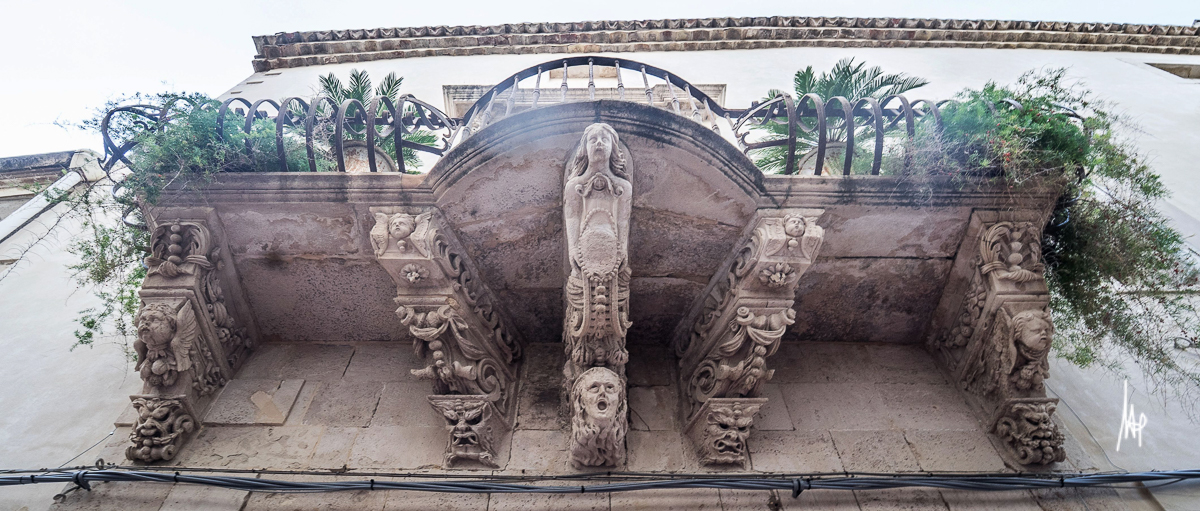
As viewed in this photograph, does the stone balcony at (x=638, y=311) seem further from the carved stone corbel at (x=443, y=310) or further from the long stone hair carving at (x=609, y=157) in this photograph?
the long stone hair carving at (x=609, y=157)

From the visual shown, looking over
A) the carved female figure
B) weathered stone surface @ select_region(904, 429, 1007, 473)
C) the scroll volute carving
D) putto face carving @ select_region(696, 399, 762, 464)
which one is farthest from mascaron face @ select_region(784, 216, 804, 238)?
the scroll volute carving

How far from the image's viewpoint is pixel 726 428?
3.50 m

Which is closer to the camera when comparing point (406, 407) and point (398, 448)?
point (398, 448)

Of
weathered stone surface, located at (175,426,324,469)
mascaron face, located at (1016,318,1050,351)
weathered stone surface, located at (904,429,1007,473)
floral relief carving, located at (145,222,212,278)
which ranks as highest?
floral relief carving, located at (145,222,212,278)

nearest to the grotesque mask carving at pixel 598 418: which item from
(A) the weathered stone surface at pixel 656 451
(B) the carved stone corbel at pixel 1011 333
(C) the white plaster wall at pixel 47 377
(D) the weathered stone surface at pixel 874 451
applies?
(A) the weathered stone surface at pixel 656 451

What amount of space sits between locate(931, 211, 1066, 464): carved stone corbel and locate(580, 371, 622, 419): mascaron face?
2390 mm

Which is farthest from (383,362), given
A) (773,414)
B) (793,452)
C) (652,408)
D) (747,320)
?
(793,452)

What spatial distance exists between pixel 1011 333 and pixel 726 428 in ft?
5.90

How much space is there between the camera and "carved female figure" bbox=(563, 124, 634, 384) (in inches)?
120

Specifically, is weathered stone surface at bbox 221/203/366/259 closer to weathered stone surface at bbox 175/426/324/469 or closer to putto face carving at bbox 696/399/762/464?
weathered stone surface at bbox 175/426/324/469

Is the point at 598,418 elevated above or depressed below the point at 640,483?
above

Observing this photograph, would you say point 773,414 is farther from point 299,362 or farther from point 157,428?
point 157,428

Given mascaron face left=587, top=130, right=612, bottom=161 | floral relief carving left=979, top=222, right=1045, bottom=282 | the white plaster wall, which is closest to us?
mascaron face left=587, top=130, right=612, bottom=161

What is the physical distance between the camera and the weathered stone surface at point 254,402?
3.71m
